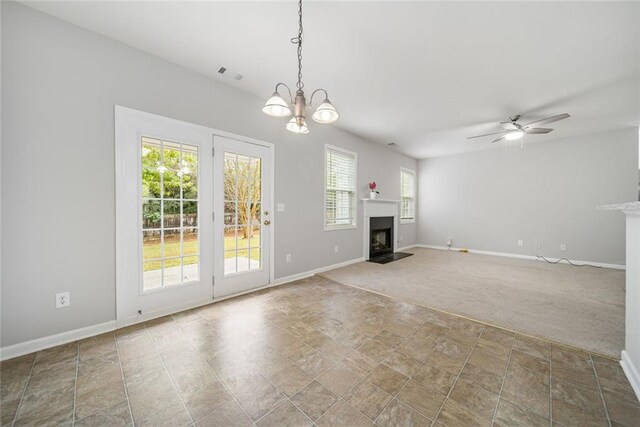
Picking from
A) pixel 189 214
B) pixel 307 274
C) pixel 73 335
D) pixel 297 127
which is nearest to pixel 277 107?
pixel 297 127

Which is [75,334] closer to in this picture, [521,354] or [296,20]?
[296,20]

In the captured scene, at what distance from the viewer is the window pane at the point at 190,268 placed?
2713mm

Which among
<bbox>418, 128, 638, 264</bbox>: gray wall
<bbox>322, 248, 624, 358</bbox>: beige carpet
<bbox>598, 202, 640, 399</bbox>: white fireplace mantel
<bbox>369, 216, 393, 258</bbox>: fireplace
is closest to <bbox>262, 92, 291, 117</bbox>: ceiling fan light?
<bbox>598, 202, 640, 399</bbox>: white fireplace mantel

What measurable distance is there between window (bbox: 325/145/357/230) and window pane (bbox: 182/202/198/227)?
2.30 metres

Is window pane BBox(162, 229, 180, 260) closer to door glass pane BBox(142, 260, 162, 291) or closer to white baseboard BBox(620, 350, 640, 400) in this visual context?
door glass pane BBox(142, 260, 162, 291)

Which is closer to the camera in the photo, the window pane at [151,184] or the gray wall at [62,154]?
the gray wall at [62,154]

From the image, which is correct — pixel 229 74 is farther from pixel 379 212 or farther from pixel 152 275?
pixel 379 212

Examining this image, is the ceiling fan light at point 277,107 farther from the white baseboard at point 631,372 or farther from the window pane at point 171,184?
the white baseboard at point 631,372

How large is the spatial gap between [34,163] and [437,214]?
25.7 ft

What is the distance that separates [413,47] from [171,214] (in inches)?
123

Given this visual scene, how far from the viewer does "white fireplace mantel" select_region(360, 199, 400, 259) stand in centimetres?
527

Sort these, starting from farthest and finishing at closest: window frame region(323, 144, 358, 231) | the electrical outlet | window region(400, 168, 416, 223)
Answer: window region(400, 168, 416, 223) → window frame region(323, 144, 358, 231) → the electrical outlet

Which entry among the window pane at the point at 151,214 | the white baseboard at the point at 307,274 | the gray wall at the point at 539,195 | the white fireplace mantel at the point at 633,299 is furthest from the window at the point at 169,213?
the gray wall at the point at 539,195

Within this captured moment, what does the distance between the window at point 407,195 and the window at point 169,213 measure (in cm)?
561
